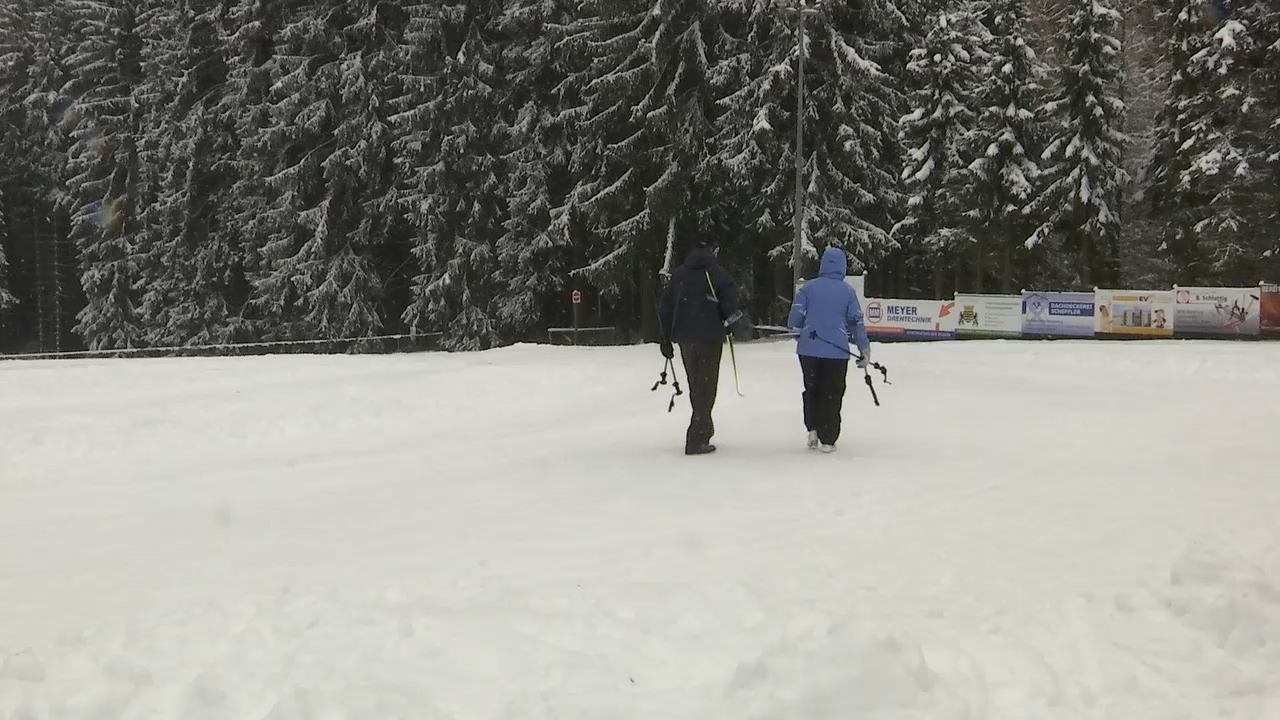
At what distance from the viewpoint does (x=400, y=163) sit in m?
38.8

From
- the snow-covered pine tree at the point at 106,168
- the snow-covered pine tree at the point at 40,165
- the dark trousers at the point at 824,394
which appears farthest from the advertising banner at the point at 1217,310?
the snow-covered pine tree at the point at 40,165

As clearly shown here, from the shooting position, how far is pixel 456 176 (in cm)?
3859

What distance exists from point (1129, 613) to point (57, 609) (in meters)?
5.63

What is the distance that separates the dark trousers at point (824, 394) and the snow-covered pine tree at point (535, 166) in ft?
82.0

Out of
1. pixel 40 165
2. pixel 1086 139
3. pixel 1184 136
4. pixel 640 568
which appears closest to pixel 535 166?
pixel 1086 139

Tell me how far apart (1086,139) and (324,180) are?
94.3 feet

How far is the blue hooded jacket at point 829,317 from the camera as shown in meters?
10.2

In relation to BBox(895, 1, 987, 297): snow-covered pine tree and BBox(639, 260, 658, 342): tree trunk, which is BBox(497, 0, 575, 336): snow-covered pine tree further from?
BBox(895, 1, 987, 297): snow-covered pine tree

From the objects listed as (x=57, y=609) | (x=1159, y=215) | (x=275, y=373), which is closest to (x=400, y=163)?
(x=275, y=373)

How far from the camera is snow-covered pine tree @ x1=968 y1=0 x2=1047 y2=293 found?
3822 centimetres

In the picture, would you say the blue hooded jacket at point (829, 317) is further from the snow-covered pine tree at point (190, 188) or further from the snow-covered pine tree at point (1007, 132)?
the snow-covered pine tree at point (190, 188)

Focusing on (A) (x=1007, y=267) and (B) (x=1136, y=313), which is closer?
(B) (x=1136, y=313)

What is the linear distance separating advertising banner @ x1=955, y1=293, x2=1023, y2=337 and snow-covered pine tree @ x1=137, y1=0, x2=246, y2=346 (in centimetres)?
2986

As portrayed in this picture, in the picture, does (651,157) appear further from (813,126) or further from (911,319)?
(911,319)
